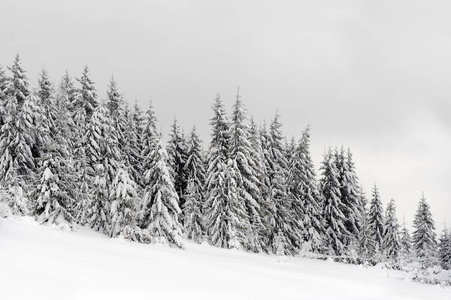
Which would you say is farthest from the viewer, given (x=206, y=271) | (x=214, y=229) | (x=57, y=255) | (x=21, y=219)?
(x=214, y=229)

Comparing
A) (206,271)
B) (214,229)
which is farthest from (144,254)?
(214,229)

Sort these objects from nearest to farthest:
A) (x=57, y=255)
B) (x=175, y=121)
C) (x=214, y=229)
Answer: (x=57, y=255) → (x=214, y=229) → (x=175, y=121)

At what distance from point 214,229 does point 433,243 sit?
121 ft

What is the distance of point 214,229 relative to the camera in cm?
2914

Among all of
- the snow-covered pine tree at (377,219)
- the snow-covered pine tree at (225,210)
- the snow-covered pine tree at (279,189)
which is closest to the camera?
the snow-covered pine tree at (225,210)

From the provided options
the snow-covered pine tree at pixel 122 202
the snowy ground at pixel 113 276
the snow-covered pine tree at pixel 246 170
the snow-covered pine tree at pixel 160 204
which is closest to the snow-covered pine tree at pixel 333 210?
the snow-covered pine tree at pixel 246 170

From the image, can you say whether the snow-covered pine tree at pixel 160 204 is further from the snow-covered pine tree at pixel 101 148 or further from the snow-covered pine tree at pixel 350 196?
the snow-covered pine tree at pixel 350 196

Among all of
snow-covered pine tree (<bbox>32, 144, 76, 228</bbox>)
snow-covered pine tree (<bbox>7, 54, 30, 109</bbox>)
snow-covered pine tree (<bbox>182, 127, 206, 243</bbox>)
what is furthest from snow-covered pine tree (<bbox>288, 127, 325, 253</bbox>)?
snow-covered pine tree (<bbox>7, 54, 30, 109</bbox>)

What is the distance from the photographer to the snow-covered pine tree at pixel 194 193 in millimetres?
36062

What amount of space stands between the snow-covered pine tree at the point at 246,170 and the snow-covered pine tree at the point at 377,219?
21180 millimetres

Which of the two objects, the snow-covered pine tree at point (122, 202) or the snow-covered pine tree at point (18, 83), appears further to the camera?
the snow-covered pine tree at point (18, 83)

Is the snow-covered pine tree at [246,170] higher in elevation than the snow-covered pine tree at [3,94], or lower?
lower

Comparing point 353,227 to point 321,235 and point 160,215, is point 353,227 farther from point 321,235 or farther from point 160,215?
point 160,215

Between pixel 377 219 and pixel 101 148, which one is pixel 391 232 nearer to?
pixel 377 219
